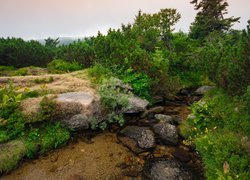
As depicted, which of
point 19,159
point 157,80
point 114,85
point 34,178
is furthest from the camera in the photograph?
point 157,80

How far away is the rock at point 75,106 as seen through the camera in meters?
10.5

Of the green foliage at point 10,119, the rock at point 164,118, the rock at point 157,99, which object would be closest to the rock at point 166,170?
the rock at point 164,118

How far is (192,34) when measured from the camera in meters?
29.0

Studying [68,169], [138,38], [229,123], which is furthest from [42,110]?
[138,38]

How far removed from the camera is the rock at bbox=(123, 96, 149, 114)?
11.8 metres

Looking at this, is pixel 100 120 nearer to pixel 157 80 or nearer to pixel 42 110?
pixel 42 110

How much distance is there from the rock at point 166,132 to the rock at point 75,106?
2983 mm

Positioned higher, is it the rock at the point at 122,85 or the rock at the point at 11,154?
the rock at the point at 122,85

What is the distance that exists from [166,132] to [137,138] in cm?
135

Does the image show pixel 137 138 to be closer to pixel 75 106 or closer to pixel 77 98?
pixel 75 106

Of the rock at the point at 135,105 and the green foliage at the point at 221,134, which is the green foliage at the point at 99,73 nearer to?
the rock at the point at 135,105

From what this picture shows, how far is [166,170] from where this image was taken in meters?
8.03

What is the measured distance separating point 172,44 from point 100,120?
441 inches

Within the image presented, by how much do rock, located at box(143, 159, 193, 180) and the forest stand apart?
78 cm
